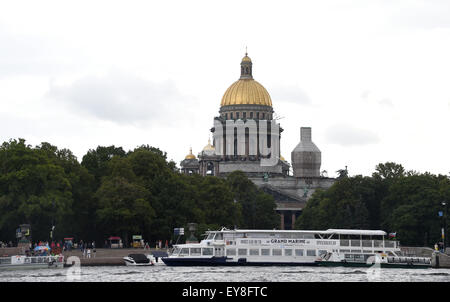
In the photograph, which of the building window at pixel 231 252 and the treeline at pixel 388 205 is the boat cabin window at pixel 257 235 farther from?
the treeline at pixel 388 205

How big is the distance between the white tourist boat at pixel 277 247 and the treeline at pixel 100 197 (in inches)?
628

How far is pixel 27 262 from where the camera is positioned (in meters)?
96.4

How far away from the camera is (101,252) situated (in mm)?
115000

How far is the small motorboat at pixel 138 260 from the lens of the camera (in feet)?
352

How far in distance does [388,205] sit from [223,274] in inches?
2464

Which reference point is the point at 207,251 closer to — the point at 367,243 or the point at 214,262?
the point at 214,262

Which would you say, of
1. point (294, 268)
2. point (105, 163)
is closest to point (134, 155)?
point (105, 163)

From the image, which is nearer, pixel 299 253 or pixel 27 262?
pixel 27 262

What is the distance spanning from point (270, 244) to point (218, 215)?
3838 centimetres

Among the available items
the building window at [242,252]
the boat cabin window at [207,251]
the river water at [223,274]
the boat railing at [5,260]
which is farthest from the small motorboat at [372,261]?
the boat railing at [5,260]

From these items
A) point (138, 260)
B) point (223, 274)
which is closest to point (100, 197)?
point (138, 260)
